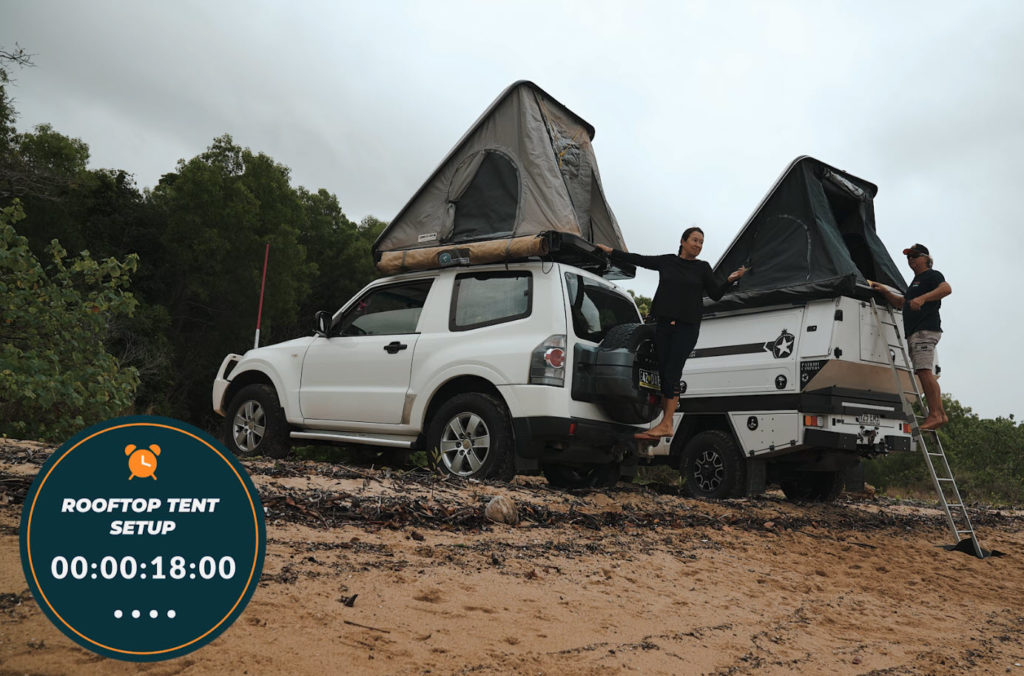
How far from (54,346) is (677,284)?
7.27m

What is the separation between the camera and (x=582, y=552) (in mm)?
4664

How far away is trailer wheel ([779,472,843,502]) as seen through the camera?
10.2m

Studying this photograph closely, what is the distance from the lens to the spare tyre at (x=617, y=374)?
21.5 ft

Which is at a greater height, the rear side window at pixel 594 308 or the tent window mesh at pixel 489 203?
the tent window mesh at pixel 489 203

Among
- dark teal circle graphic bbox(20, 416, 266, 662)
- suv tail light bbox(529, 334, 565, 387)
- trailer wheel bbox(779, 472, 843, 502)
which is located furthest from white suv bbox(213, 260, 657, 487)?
dark teal circle graphic bbox(20, 416, 266, 662)

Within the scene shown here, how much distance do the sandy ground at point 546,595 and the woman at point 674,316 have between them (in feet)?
3.33

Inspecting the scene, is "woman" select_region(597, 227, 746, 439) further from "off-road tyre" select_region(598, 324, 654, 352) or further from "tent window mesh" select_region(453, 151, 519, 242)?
"tent window mesh" select_region(453, 151, 519, 242)

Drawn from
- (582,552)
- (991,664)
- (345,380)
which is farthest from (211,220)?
(991,664)

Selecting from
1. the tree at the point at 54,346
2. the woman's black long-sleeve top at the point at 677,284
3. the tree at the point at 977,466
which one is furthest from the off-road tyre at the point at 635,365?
the tree at the point at 977,466

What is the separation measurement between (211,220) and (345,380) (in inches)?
859

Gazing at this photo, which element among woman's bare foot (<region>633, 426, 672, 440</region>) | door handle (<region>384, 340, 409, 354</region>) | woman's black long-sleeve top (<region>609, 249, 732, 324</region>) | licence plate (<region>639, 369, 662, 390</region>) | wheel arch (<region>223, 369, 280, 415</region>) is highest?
woman's black long-sleeve top (<region>609, 249, 732, 324</region>)

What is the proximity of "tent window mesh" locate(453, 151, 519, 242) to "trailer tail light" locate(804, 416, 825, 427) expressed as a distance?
389cm

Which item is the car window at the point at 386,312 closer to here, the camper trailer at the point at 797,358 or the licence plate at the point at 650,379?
the licence plate at the point at 650,379

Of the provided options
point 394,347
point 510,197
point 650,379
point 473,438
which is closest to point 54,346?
point 394,347
